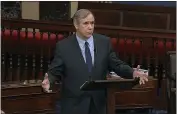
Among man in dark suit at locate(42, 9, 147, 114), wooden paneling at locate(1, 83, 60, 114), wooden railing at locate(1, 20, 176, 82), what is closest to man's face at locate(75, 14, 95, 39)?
man in dark suit at locate(42, 9, 147, 114)

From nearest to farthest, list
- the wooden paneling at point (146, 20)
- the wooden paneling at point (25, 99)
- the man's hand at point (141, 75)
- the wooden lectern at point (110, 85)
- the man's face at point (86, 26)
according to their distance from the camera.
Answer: the wooden lectern at point (110, 85) < the man's hand at point (141, 75) < the man's face at point (86, 26) < the wooden paneling at point (25, 99) < the wooden paneling at point (146, 20)

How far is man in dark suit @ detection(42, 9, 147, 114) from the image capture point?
107 inches

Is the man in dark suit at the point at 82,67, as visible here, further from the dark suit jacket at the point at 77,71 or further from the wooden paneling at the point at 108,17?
the wooden paneling at the point at 108,17

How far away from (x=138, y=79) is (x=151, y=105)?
2.42 m

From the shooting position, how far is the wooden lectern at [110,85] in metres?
2.39

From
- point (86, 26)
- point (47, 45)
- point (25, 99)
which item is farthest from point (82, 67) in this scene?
point (47, 45)

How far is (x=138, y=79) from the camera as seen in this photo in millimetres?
2494

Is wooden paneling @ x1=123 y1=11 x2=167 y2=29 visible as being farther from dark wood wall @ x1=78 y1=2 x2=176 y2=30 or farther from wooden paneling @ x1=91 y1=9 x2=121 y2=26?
wooden paneling @ x1=91 y1=9 x2=121 y2=26

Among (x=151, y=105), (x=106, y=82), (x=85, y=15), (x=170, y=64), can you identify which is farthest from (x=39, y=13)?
(x=106, y=82)

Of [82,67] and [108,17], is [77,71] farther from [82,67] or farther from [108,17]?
[108,17]

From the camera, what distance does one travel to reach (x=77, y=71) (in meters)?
2.74

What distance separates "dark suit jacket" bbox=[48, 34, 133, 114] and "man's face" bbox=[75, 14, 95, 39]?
0.08 meters

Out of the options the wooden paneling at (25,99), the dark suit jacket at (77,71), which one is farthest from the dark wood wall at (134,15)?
the dark suit jacket at (77,71)

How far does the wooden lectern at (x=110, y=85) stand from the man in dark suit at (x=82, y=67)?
8.0 inches
